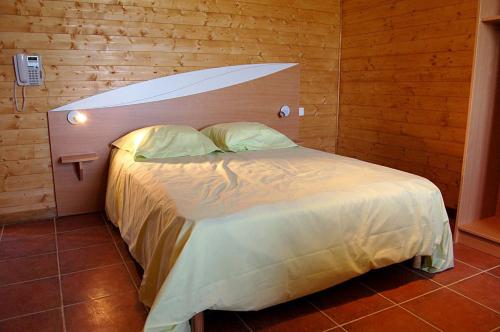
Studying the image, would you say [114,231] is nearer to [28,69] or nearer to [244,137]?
[244,137]

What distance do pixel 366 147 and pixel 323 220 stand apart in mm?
2492

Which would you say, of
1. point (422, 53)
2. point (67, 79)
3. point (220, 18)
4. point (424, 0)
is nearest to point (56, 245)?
point (67, 79)

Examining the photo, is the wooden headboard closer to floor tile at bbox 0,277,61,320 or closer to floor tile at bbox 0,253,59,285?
floor tile at bbox 0,253,59,285

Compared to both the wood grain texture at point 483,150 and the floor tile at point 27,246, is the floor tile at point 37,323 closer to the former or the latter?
the floor tile at point 27,246

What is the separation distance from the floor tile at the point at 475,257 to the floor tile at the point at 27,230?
2.94m

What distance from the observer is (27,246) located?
9.07 feet

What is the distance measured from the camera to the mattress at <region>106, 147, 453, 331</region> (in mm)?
1648

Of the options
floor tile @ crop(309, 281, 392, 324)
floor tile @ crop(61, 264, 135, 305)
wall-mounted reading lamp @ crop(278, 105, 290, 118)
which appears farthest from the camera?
wall-mounted reading lamp @ crop(278, 105, 290, 118)

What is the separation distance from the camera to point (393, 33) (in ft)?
12.2

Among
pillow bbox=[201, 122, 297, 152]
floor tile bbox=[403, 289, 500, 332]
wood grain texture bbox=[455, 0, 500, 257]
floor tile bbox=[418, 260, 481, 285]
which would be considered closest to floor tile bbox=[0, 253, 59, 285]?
pillow bbox=[201, 122, 297, 152]

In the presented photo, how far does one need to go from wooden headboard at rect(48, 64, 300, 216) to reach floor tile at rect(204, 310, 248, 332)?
6.17 feet

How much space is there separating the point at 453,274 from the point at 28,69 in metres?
3.25

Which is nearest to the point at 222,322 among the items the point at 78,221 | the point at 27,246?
the point at 27,246

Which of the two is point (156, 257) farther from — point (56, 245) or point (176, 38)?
point (176, 38)
